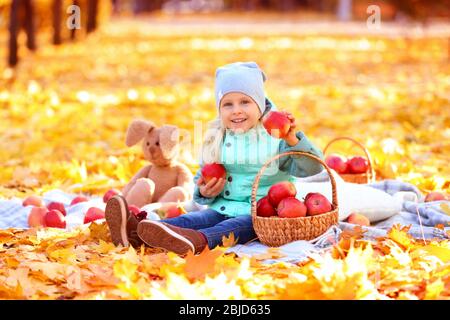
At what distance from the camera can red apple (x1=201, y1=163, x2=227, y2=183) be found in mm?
4559

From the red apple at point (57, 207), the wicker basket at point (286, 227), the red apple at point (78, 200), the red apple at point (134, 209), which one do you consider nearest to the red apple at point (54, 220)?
the red apple at point (57, 207)

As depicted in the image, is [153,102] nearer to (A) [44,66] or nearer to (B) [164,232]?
(A) [44,66]

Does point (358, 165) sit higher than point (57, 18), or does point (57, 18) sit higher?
point (57, 18)

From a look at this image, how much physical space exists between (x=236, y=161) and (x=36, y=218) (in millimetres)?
1188

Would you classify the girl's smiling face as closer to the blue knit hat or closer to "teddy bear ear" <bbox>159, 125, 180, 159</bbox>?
the blue knit hat

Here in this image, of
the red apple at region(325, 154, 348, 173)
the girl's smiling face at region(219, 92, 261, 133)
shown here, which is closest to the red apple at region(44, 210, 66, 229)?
the girl's smiling face at region(219, 92, 261, 133)

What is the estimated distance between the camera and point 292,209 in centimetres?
419

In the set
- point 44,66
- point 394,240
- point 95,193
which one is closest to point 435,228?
point 394,240

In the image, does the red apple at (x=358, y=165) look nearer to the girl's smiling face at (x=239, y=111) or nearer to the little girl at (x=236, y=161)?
the little girl at (x=236, y=161)

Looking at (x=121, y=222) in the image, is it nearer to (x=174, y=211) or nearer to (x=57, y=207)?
(x=174, y=211)

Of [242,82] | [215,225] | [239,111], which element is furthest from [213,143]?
[215,225]

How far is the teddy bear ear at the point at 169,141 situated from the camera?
16.8ft
